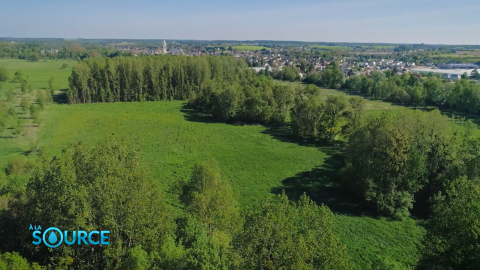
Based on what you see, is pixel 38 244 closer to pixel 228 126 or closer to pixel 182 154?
pixel 182 154

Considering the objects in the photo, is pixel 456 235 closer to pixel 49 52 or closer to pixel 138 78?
pixel 138 78

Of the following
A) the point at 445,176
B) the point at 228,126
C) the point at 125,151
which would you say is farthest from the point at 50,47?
the point at 445,176

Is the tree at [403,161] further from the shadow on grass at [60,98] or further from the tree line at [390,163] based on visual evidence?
the shadow on grass at [60,98]

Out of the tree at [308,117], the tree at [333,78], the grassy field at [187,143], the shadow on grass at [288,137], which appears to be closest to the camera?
the grassy field at [187,143]

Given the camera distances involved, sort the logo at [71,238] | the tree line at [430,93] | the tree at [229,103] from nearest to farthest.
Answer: the logo at [71,238] → the tree at [229,103] → the tree line at [430,93]

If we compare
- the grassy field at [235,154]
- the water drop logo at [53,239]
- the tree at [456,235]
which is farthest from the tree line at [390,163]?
the water drop logo at [53,239]

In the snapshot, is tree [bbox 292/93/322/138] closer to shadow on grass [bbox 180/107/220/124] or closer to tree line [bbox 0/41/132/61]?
shadow on grass [bbox 180/107/220/124]

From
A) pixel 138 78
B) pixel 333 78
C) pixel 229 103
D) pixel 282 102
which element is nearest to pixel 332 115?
pixel 282 102
